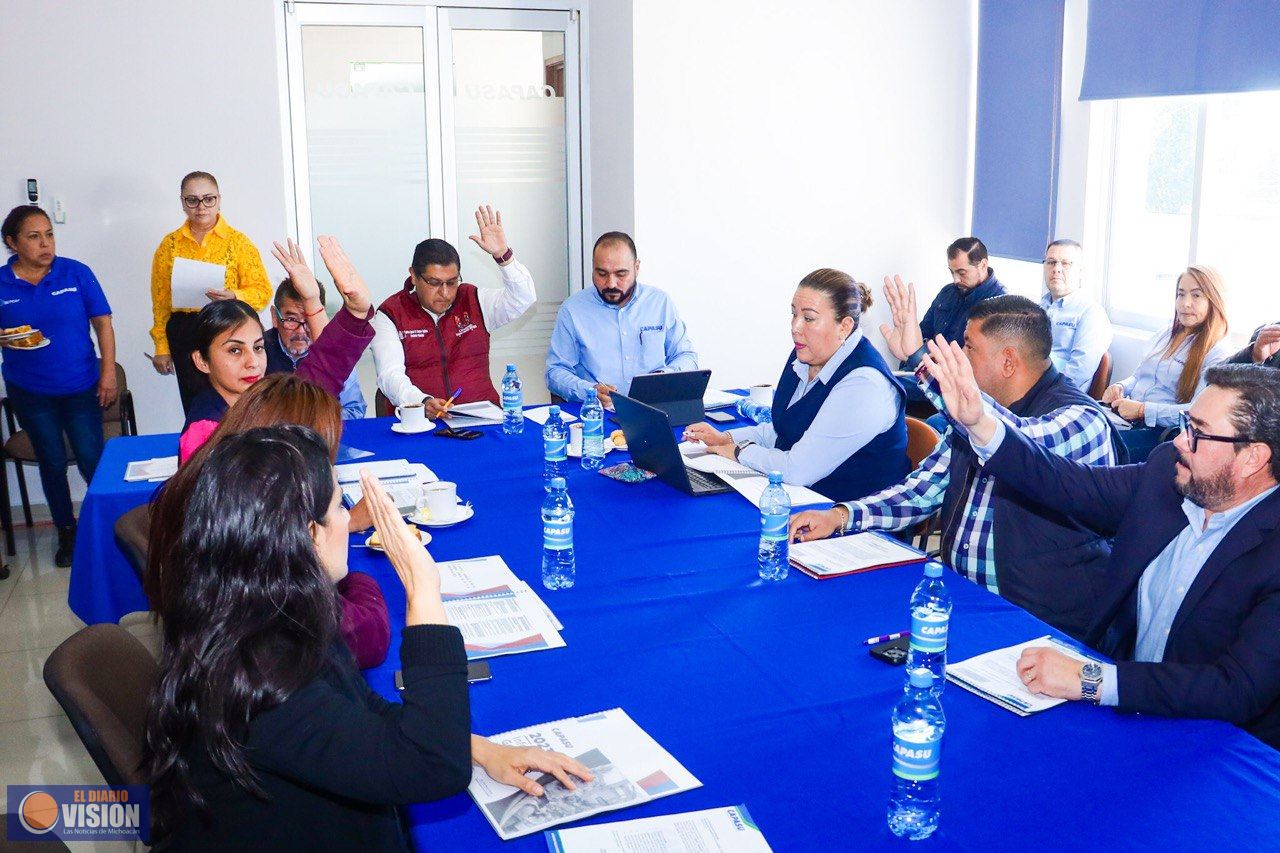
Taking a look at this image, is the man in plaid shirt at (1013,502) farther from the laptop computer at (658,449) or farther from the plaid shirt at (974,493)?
the laptop computer at (658,449)

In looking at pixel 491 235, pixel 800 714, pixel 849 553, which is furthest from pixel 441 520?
pixel 491 235

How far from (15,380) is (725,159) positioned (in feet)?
13.3

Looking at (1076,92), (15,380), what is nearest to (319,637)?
(15,380)

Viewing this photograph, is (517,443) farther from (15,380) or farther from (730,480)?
(15,380)

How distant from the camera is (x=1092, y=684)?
1.87 meters

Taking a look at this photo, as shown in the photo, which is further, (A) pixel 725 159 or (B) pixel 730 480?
(A) pixel 725 159

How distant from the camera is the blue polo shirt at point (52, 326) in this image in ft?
16.9

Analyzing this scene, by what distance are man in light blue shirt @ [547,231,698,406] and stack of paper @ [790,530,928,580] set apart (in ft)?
7.82

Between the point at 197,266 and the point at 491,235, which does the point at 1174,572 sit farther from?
the point at 197,266

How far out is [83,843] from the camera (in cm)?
288

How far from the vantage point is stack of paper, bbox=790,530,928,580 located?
2.53m

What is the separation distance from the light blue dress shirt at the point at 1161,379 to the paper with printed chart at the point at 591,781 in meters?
4.04

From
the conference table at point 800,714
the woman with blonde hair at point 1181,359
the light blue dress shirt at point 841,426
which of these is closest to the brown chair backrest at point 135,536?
the conference table at point 800,714

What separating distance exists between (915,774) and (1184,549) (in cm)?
108
